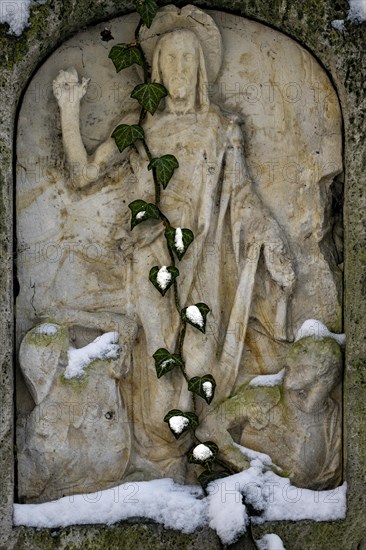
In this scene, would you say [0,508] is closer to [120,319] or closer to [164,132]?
[120,319]

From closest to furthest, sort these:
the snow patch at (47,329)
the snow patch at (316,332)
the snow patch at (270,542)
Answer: the snow patch at (270,542) < the snow patch at (47,329) < the snow patch at (316,332)

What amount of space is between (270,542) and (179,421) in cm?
63

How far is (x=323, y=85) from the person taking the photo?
7.29 m

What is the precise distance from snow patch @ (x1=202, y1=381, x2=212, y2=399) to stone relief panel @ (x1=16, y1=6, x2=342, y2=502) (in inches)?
3.3

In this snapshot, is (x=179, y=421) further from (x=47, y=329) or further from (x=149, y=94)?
(x=149, y=94)

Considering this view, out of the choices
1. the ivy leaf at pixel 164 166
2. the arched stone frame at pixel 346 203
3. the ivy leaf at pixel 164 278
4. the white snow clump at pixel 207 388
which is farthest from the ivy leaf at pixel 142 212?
the white snow clump at pixel 207 388

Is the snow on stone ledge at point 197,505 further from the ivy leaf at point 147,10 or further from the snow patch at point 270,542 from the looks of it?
the ivy leaf at point 147,10

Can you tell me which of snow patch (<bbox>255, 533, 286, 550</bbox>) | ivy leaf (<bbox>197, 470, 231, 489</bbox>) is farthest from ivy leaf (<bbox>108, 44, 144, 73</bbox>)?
snow patch (<bbox>255, 533, 286, 550</bbox>)

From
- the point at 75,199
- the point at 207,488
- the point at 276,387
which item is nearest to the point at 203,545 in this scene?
the point at 207,488

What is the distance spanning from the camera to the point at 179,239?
7.12 metres

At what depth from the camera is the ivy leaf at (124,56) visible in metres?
7.17

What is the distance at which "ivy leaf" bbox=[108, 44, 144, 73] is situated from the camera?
7.17 metres

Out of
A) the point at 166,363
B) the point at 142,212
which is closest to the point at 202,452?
the point at 166,363

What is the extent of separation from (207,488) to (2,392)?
96 cm
